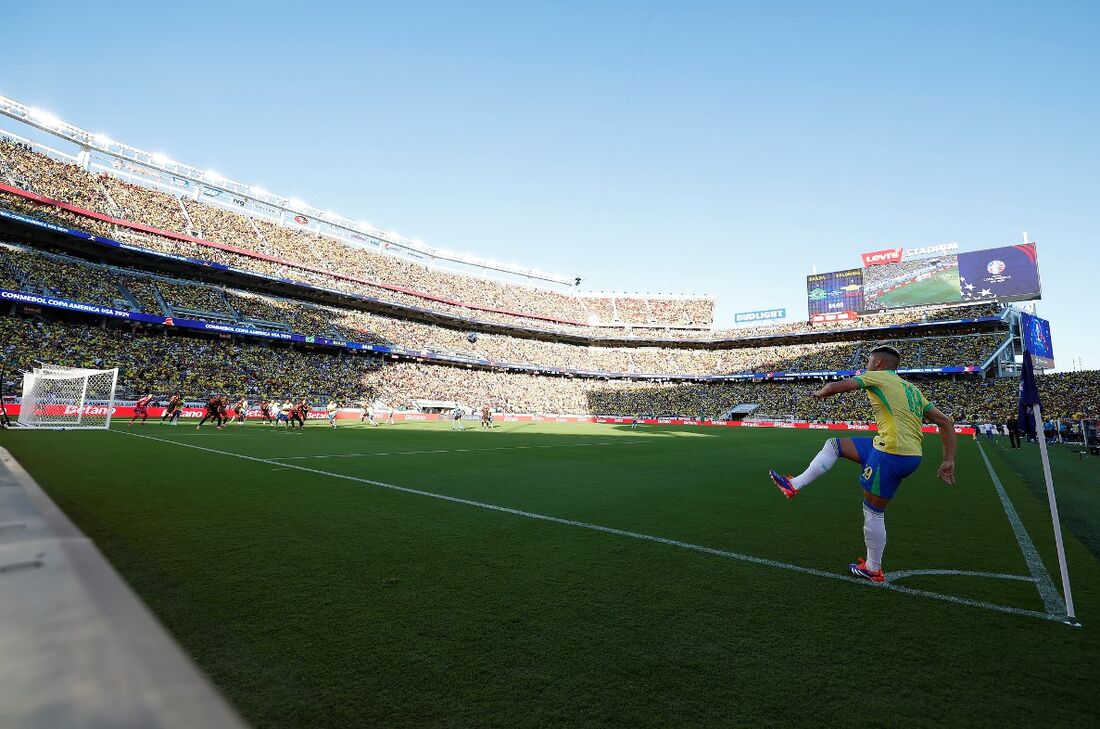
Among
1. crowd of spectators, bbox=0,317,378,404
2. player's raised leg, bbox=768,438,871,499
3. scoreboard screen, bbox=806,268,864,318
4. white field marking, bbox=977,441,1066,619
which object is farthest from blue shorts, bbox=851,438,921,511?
scoreboard screen, bbox=806,268,864,318

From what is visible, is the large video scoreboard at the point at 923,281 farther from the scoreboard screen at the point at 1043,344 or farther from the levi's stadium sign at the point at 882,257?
the scoreboard screen at the point at 1043,344

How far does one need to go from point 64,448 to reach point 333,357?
34543 mm

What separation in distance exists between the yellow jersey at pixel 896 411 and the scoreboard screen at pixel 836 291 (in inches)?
2203

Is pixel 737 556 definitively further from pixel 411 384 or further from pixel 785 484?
pixel 411 384

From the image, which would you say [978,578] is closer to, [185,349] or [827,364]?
[185,349]

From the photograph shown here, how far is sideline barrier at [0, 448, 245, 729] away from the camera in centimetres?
79

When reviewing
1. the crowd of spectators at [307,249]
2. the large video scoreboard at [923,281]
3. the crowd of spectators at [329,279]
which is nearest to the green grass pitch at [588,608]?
the crowd of spectators at [329,279]

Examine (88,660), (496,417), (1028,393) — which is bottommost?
(88,660)

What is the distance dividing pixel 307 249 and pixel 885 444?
2154 inches

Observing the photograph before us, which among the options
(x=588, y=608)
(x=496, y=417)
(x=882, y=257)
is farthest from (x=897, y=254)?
(x=588, y=608)

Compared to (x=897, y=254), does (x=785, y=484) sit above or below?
below

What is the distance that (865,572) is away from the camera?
404cm

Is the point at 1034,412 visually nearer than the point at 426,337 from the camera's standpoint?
Yes

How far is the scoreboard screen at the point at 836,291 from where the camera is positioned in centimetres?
5238
